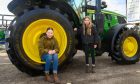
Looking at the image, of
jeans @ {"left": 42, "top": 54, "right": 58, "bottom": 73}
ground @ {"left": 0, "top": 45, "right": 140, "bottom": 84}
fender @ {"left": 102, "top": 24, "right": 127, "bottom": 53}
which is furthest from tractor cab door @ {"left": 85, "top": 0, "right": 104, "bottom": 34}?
jeans @ {"left": 42, "top": 54, "right": 58, "bottom": 73}

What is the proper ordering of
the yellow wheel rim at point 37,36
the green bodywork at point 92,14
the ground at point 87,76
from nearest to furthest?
the ground at point 87,76 < the yellow wheel rim at point 37,36 < the green bodywork at point 92,14

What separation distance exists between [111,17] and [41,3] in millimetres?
3393

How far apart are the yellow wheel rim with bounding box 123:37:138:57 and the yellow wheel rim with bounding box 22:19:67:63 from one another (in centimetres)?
239

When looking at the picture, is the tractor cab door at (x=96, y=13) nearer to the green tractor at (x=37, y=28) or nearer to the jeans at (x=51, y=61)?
the green tractor at (x=37, y=28)

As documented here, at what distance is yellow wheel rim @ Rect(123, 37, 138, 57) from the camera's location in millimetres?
8375

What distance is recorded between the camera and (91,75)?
21.8 feet

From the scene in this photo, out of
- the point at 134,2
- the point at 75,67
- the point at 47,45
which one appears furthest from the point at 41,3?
the point at 134,2

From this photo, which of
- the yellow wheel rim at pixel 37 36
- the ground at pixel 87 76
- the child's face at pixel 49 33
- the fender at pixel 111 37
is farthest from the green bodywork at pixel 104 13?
the child's face at pixel 49 33

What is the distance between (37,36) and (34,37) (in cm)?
8

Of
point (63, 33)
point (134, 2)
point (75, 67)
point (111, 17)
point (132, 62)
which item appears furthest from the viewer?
point (134, 2)

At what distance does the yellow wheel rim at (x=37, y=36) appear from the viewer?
6.35m

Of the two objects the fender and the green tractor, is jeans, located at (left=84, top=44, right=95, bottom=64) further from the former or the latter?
the fender

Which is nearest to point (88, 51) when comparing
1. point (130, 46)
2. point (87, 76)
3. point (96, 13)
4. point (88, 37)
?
point (88, 37)

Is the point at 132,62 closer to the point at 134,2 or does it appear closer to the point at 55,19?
the point at 55,19
